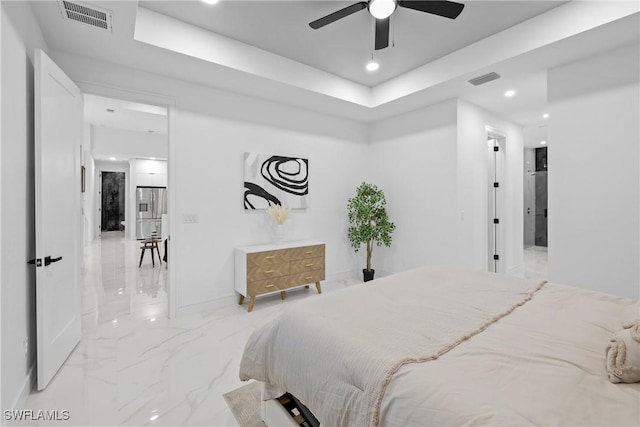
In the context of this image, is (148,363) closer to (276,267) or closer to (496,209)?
(276,267)

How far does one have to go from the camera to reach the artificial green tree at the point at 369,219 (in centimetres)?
454

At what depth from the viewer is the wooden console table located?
11.6 feet

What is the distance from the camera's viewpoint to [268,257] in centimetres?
362

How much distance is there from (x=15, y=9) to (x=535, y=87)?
4.80m

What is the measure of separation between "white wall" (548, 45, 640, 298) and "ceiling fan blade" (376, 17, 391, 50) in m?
1.95

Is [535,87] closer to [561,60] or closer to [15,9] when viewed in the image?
[561,60]

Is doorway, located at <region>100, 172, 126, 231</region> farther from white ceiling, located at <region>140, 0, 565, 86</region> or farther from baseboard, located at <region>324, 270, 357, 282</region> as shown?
white ceiling, located at <region>140, 0, 565, 86</region>

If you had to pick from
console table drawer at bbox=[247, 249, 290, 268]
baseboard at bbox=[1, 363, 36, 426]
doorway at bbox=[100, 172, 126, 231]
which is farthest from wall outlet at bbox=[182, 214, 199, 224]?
doorway at bbox=[100, 172, 126, 231]

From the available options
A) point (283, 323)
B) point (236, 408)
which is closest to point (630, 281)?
point (283, 323)

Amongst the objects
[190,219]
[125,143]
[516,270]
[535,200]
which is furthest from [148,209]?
[535,200]

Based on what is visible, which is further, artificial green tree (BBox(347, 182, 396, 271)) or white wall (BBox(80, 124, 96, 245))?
white wall (BBox(80, 124, 96, 245))

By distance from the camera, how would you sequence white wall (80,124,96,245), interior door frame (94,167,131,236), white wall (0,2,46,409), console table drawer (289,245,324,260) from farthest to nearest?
interior door frame (94,167,131,236) < white wall (80,124,96,245) < console table drawer (289,245,324,260) < white wall (0,2,46,409)

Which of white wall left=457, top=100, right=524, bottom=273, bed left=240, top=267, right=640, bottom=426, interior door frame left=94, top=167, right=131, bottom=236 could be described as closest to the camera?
bed left=240, top=267, right=640, bottom=426

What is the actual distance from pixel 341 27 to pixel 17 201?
2.89 m
